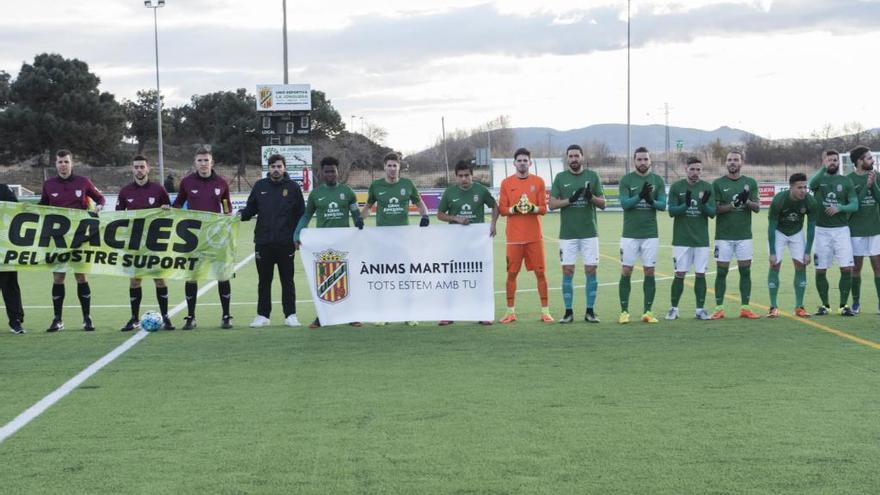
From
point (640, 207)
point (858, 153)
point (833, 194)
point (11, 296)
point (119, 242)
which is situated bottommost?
point (11, 296)

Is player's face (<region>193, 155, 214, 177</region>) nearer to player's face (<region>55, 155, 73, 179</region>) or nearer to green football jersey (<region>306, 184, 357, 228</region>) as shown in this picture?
green football jersey (<region>306, 184, 357, 228</region>)

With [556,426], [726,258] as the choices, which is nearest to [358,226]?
[726,258]

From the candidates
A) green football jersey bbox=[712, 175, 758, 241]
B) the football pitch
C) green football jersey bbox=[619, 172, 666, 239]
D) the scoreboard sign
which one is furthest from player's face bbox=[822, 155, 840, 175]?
the scoreboard sign

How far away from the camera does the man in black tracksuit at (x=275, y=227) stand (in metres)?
11.7

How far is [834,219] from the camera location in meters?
12.0

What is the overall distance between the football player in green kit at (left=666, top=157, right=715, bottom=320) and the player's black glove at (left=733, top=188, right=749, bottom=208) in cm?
27

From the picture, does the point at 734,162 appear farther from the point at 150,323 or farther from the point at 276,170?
the point at 150,323

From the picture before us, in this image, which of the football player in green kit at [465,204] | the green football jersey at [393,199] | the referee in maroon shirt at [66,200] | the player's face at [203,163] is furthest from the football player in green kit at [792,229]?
the referee in maroon shirt at [66,200]

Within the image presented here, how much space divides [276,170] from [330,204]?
2.51ft

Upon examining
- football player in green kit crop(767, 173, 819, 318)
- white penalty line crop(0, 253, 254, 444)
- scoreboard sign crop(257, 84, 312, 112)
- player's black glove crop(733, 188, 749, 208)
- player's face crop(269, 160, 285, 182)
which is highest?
scoreboard sign crop(257, 84, 312, 112)

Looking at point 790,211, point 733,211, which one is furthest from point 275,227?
point 790,211

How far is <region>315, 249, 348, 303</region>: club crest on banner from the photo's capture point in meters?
11.7

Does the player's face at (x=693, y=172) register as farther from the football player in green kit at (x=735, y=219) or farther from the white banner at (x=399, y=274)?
the white banner at (x=399, y=274)

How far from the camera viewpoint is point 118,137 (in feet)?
231
